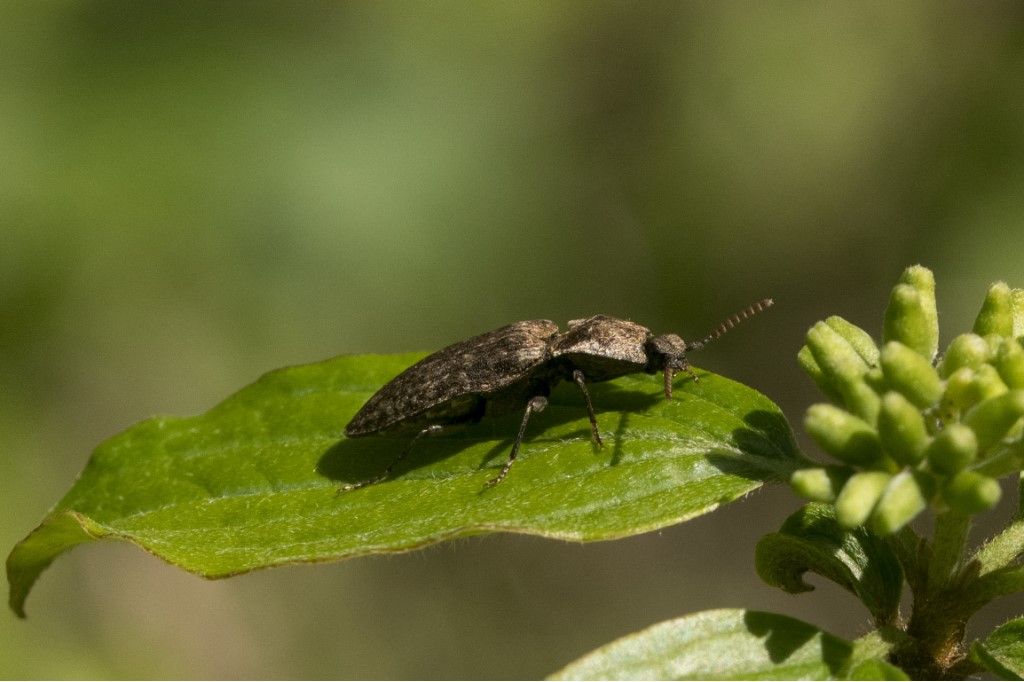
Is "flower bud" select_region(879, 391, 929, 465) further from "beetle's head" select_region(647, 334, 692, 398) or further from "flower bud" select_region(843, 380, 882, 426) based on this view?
"beetle's head" select_region(647, 334, 692, 398)

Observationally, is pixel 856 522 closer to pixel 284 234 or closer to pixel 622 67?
pixel 284 234

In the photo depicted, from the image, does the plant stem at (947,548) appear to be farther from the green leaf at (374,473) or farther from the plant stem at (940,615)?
the green leaf at (374,473)

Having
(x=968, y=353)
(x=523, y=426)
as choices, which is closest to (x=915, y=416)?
(x=968, y=353)

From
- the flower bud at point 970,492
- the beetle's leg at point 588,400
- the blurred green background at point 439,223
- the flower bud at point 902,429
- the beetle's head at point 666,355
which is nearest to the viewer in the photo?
the flower bud at point 970,492

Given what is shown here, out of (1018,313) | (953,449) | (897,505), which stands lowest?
(897,505)

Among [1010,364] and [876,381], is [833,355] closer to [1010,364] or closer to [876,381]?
[876,381]

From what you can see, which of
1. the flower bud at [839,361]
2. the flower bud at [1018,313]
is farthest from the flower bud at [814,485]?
the flower bud at [1018,313]

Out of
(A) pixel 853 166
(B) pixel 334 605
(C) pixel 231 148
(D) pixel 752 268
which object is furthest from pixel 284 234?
(A) pixel 853 166
